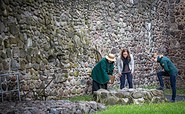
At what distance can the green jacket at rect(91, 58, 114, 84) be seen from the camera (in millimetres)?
11500

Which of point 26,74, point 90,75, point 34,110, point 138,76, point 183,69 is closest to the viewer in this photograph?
point 34,110

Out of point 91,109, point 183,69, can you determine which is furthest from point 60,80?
point 183,69

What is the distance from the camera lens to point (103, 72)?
37.8 ft

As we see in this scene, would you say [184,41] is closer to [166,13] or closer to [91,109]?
[166,13]

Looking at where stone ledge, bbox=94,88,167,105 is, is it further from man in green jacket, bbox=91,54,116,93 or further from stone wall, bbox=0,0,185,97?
stone wall, bbox=0,0,185,97

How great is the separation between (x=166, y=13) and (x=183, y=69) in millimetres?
2555

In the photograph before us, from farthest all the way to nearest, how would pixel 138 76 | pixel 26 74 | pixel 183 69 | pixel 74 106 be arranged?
pixel 183 69 → pixel 138 76 → pixel 26 74 → pixel 74 106

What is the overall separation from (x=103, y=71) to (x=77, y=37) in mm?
1743

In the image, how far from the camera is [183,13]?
54.5 ft

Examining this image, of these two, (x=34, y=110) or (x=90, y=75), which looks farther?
(x=90, y=75)

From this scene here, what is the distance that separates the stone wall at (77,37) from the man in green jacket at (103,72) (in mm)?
891

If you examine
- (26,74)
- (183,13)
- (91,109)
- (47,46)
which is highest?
(183,13)

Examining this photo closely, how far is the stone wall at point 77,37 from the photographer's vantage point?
416 inches

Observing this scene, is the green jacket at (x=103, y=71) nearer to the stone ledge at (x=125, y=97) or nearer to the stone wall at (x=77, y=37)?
the stone wall at (x=77, y=37)
